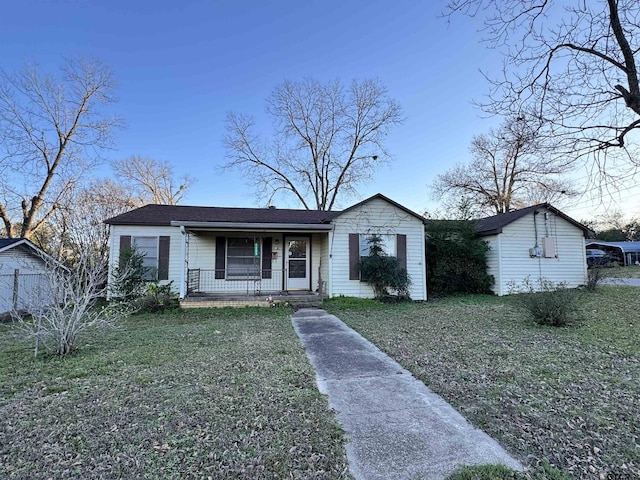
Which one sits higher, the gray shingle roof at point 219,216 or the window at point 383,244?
the gray shingle roof at point 219,216

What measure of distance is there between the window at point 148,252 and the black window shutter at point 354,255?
22.1 ft

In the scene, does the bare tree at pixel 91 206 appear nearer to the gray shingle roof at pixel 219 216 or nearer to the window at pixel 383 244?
the gray shingle roof at pixel 219 216

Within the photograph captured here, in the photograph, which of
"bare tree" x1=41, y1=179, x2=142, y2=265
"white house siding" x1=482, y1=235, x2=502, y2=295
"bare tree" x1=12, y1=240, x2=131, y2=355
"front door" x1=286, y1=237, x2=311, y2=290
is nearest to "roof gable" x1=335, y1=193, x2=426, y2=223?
"front door" x1=286, y1=237, x2=311, y2=290

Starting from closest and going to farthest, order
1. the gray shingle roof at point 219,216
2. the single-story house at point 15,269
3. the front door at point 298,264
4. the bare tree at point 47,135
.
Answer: the single-story house at point 15,269, the gray shingle roof at point 219,216, the front door at point 298,264, the bare tree at point 47,135

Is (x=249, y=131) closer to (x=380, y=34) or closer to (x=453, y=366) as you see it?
(x=380, y=34)

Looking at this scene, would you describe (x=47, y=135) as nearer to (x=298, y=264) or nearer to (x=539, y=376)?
(x=298, y=264)

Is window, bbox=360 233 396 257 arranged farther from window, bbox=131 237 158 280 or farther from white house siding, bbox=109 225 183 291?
window, bbox=131 237 158 280

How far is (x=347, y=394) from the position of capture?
135 inches

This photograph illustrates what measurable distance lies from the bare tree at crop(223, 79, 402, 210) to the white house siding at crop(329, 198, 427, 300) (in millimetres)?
13637

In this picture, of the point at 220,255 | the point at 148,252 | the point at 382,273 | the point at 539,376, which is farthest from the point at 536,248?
the point at 148,252

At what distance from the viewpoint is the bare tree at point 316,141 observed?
23.4m

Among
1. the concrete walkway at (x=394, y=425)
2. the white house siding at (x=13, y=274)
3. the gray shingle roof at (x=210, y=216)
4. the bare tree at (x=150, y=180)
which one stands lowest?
the concrete walkway at (x=394, y=425)

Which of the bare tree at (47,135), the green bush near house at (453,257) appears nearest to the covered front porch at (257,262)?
the green bush near house at (453,257)

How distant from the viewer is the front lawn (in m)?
2.36
